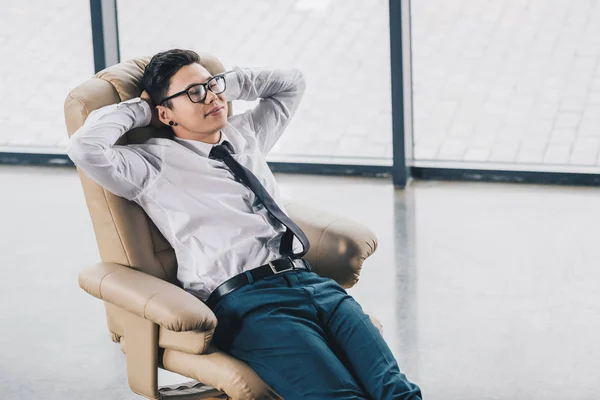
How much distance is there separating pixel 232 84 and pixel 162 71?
0.26 m

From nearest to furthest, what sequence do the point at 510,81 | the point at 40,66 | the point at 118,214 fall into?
the point at 118,214 < the point at 510,81 < the point at 40,66

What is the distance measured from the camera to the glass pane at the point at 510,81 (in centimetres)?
468

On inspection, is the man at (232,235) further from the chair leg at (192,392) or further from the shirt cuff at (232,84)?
the chair leg at (192,392)

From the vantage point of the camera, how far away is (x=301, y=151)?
17.2 ft

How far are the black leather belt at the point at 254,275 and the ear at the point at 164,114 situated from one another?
470 millimetres

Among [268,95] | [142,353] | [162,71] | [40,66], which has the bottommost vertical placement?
[142,353]

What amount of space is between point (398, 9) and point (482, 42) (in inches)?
16.8

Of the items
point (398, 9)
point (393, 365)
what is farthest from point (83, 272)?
point (398, 9)

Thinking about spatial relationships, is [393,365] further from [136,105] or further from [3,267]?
[3,267]

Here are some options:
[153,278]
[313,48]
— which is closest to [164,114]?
[153,278]

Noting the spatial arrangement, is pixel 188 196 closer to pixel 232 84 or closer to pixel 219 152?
pixel 219 152

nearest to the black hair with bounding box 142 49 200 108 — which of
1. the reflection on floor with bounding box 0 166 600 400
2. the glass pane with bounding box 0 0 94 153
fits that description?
the reflection on floor with bounding box 0 166 600 400

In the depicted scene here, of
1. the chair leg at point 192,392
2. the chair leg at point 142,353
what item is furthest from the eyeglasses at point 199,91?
the chair leg at point 192,392

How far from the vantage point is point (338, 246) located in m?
2.79
